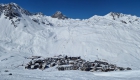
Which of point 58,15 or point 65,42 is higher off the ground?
point 58,15

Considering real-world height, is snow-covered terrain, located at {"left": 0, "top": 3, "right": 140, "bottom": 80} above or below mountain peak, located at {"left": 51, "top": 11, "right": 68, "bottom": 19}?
below

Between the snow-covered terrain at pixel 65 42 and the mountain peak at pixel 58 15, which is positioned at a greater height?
the mountain peak at pixel 58 15

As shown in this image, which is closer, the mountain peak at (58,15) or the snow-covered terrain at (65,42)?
the snow-covered terrain at (65,42)

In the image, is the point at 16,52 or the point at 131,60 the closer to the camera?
the point at 131,60

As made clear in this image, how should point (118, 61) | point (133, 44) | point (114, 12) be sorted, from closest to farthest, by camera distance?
point (118, 61) < point (133, 44) < point (114, 12)

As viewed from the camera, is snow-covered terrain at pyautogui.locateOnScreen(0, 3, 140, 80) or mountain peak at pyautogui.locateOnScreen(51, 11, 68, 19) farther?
mountain peak at pyautogui.locateOnScreen(51, 11, 68, 19)

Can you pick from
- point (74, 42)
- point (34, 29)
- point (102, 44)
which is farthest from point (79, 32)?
point (34, 29)

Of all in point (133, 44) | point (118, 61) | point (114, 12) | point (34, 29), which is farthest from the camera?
point (114, 12)

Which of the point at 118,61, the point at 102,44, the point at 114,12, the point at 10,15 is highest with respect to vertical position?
the point at 114,12

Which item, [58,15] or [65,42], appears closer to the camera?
[65,42]

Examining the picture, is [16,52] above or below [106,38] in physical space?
below

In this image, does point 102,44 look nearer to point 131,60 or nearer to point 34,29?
point 131,60
